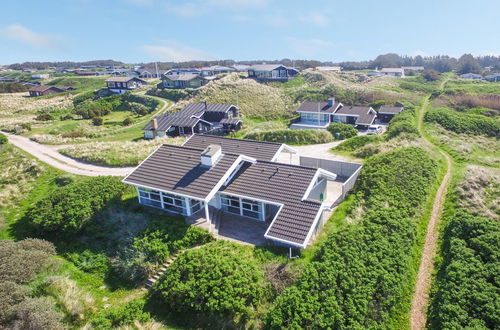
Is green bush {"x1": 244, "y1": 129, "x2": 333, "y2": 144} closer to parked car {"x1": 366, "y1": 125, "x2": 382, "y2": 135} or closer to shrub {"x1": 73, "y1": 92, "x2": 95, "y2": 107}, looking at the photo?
parked car {"x1": 366, "y1": 125, "x2": 382, "y2": 135}

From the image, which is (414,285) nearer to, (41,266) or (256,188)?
(256,188)

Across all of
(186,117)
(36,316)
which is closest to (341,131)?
(186,117)

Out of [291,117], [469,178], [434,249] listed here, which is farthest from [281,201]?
[291,117]

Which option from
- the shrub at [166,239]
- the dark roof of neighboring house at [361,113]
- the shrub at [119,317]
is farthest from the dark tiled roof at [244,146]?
the dark roof of neighboring house at [361,113]

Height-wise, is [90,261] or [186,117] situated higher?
[186,117]

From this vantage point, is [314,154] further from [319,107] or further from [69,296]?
[69,296]

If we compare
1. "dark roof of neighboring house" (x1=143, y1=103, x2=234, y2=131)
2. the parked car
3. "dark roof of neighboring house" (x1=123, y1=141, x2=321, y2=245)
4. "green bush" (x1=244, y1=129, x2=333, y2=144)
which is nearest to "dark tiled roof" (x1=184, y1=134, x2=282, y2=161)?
"dark roof of neighboring house" (x1=123, y1=141, x2=321, y2=245)
